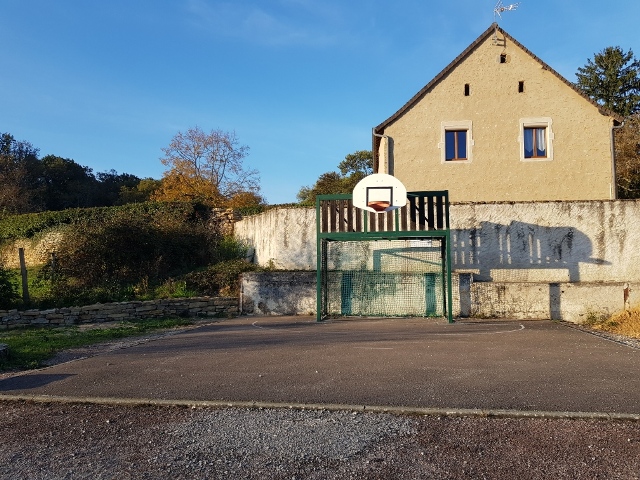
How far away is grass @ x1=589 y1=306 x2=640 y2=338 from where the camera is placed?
435 inches

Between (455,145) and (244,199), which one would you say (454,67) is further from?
(244,199)

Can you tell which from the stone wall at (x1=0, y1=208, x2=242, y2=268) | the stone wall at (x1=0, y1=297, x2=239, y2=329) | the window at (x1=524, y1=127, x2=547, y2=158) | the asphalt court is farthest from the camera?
the stone wall at (x1=0, y1=208, x2=242, y2=268)

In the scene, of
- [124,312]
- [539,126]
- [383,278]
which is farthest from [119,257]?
[539,126]

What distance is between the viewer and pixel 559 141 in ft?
64.6

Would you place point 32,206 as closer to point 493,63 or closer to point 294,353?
point 493,63

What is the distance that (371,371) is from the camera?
688 centimetres

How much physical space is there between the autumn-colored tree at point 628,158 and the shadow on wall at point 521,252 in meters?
18.1

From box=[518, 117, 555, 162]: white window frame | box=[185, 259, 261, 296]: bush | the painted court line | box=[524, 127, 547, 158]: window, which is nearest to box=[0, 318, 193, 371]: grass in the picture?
box=[185, 259, 261, 296]: bush

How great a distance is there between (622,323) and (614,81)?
3517cm

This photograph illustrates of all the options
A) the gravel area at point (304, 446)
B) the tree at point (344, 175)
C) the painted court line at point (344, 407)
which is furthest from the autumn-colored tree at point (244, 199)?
the gravel area at point (304, 446)

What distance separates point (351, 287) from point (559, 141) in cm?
1141

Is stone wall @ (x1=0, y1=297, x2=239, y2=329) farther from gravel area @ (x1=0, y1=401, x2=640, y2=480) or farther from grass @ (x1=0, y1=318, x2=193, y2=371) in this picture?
gravel area @ (x1=0, y1=401, x2=640, y2=480)

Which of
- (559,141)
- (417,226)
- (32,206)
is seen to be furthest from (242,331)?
(32,206)

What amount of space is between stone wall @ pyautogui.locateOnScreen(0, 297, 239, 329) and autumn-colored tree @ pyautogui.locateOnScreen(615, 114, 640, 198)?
25.2m
